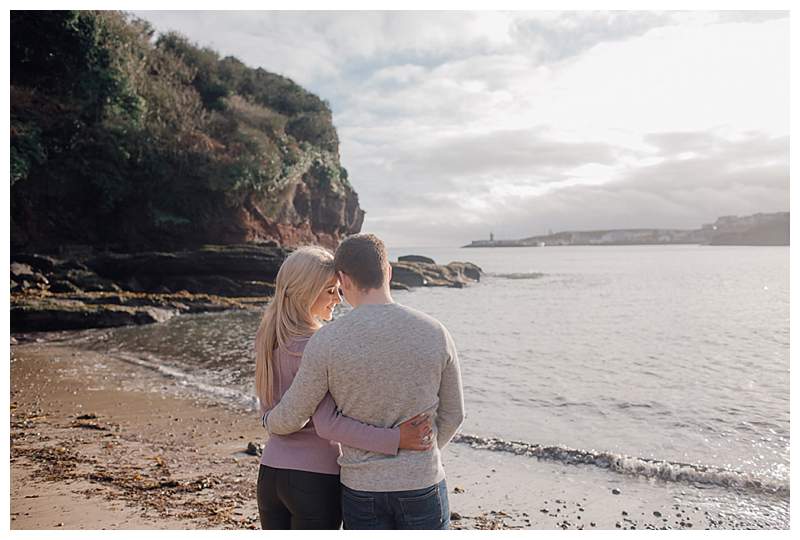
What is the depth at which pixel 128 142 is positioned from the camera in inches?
816

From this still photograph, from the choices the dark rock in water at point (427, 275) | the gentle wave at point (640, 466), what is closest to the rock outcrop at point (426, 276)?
the dark rock in water at point (427, 275)

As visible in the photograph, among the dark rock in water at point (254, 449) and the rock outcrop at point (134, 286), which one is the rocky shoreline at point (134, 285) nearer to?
the rock outcrop at point (134, 286)

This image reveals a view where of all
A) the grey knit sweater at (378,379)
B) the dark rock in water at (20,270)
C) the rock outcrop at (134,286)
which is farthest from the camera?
the dark rock in water at (20,270)

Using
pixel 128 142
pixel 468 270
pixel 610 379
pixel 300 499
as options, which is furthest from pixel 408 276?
pixel 300 499

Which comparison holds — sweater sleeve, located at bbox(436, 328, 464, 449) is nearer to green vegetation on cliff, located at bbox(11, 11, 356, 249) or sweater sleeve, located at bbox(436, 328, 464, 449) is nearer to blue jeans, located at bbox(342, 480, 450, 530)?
blue jeans, located at bbox(342, 480, 450, 530)

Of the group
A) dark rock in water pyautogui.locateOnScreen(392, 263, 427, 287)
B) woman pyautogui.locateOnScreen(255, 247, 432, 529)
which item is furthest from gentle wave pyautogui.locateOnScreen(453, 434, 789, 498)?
dark rock in water pyautogui.locateOnScreen(392, 263, 427, 287)

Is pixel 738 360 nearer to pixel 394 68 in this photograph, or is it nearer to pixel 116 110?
pixel 394 68

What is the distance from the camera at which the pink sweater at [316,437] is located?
1973 millimetres

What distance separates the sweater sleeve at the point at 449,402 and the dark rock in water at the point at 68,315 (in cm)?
1364

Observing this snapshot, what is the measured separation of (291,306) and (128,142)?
68.9 feet

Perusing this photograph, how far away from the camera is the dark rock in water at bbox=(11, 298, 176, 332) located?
13.2 m

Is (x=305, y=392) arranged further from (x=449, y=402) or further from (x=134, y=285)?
(x=134, y=285)

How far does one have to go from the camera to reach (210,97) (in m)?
26.9
